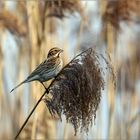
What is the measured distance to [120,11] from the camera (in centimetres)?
500

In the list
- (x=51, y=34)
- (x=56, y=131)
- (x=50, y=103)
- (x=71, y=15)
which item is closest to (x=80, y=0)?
(x=71, y=15)

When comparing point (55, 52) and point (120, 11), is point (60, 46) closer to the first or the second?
point (120, 11)

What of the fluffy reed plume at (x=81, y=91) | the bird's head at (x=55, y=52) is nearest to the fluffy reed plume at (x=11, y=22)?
the bird's head at (x=55, y=52)

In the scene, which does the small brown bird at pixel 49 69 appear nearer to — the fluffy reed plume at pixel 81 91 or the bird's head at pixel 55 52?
the bird's head at pixel 55 52

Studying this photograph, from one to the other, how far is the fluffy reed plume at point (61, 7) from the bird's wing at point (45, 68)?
1402mm

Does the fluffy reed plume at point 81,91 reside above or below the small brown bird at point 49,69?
below

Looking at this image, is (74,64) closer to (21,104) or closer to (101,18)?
(101,18)

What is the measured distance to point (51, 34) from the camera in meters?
5.38

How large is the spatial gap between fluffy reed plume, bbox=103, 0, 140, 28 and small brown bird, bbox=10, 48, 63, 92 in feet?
6.92

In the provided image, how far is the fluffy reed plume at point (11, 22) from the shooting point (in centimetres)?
438

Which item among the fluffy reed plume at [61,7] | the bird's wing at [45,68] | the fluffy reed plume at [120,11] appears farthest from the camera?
the fluffy reed plume at [120,11]

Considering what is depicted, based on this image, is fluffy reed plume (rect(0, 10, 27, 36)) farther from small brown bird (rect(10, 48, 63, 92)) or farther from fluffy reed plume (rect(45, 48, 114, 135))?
fluffy reed plume (rect(45, 48, 114, 135))

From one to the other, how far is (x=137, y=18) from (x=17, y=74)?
1.57 meters

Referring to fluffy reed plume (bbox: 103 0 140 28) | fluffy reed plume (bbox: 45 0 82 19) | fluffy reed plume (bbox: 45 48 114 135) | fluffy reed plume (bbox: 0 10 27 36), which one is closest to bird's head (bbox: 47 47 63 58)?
fluffy reed plume (bbox: 45 48 114 135)
